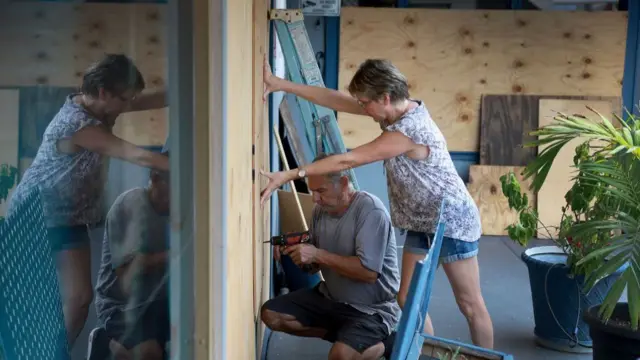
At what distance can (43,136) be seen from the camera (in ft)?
3.06

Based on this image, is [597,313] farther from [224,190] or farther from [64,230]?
[64,230]

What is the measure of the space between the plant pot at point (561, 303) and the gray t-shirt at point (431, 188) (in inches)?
44.0

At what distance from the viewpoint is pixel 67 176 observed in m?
1.04

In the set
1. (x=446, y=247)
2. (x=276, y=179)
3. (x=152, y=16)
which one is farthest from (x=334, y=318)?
(x=152, y=16)

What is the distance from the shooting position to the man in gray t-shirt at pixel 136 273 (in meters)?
1.26

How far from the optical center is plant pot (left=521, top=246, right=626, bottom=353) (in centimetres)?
418

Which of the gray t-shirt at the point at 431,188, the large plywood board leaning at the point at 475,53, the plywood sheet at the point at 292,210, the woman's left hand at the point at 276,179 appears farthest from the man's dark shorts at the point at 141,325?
the large plywood board leaning at the point at 475,53

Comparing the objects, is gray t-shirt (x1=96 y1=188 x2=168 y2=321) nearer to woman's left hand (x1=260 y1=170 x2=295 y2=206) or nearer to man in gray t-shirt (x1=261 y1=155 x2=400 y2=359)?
woman's left hand (x1=260 y1=170 x2=295 y2=206)

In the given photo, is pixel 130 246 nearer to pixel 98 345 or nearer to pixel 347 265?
pixel 98 345

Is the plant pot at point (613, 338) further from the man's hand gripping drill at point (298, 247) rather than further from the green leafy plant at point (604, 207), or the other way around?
the man's hand gripping drill at point (298, 247)

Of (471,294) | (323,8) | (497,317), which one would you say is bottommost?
Answer: (497,317)

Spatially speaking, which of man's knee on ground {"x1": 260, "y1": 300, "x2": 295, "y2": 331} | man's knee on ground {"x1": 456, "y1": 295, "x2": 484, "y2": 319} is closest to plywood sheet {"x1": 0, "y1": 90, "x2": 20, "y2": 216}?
man's knee on ground {"x1": 260, "y1": 300, "x2": 295, "y2": 331}

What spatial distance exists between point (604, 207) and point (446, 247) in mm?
981

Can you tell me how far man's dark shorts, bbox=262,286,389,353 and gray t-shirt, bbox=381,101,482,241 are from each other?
48 centimetres
